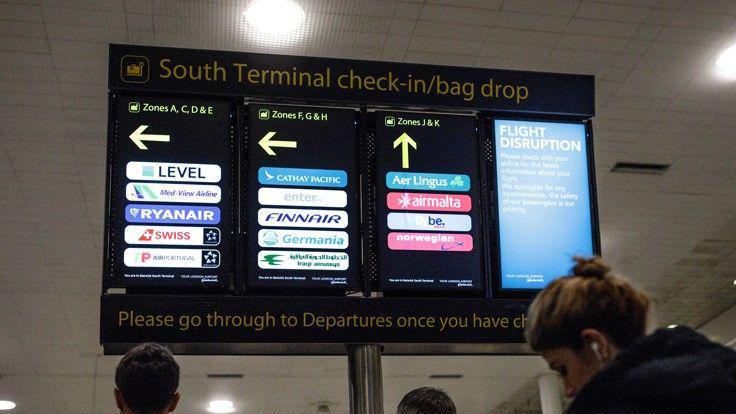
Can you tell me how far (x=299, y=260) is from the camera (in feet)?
12.6

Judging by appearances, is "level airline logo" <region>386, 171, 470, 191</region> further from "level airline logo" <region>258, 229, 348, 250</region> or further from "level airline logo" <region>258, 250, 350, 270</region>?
"level airline logo" <region>258, 250, 350, 270</region>

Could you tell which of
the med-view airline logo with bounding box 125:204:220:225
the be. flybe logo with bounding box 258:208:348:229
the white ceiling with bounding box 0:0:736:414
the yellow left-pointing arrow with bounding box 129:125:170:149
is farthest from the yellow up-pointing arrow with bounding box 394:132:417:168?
the white ceiling with bounding box 0:0:736:414

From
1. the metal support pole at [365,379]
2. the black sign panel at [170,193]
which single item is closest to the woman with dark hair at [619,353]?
the metal support pole at [365,379]

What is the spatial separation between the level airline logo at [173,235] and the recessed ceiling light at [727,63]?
4684 millimetres

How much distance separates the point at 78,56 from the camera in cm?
654

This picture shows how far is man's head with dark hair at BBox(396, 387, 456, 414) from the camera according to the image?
3311 mm

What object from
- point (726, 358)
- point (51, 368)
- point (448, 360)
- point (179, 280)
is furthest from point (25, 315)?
point (726, 358)

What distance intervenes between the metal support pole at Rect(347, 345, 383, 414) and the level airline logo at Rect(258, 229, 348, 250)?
47 centimetres

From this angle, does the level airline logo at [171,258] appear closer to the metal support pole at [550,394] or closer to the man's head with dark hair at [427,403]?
the man's head with dark hair at [427,403]

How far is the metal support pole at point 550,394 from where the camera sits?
611 inches

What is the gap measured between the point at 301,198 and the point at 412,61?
10.1 feet

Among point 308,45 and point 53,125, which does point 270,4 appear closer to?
point 308,45

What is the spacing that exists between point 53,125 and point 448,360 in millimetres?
8738

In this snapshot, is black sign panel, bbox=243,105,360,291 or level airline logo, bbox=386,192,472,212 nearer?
black sign panel, bbox=243,105,360,291
